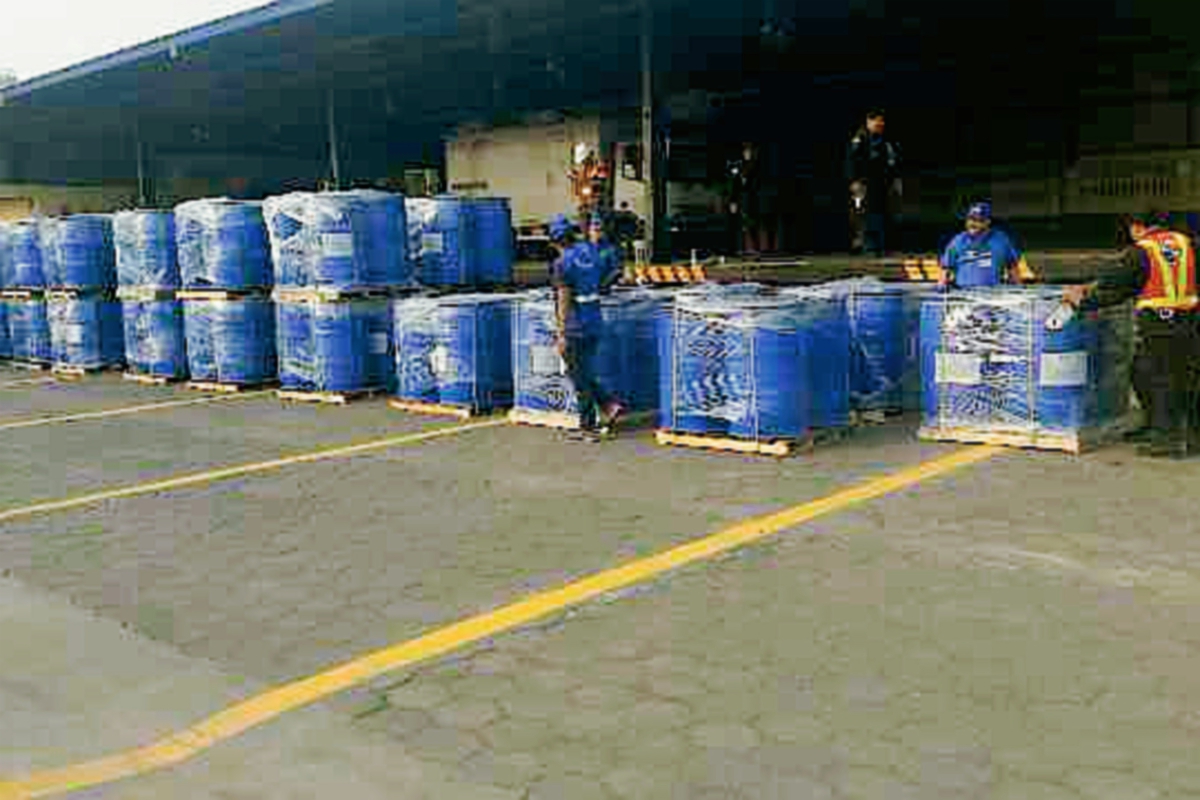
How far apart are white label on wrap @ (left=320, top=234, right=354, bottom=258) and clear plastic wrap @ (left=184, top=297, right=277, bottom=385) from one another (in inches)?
62.0

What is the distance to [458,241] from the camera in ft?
38.2

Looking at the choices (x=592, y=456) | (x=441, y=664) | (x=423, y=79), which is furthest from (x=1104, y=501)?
(x=423, y=79)

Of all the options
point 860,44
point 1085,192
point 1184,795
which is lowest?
point 1184,795

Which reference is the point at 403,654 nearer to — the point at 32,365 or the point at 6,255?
the point at 32,365

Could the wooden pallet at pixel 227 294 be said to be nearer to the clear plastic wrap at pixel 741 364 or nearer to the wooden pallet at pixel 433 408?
the wooden pallet at pixel 433 408

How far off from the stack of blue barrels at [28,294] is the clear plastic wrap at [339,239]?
17.9 feet

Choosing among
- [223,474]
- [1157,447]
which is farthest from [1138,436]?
[223,474]

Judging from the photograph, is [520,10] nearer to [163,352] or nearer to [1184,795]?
[163,352]

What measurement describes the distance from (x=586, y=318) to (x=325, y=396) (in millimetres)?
3618

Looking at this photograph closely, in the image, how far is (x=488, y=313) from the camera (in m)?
9.77

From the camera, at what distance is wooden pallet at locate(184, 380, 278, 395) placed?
479 inches

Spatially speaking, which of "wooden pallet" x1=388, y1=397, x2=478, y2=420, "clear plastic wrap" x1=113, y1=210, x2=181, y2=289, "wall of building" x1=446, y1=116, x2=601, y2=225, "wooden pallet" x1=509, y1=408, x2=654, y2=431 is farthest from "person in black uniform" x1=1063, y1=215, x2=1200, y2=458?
"wall of building" x1=446, y1=116, x2=601, y2=225

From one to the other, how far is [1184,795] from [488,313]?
289 inches

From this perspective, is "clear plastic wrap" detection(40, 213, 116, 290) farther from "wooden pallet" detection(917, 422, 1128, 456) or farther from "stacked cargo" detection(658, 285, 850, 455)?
"wooden pallet" detection(917, 422, 1128, 456)
